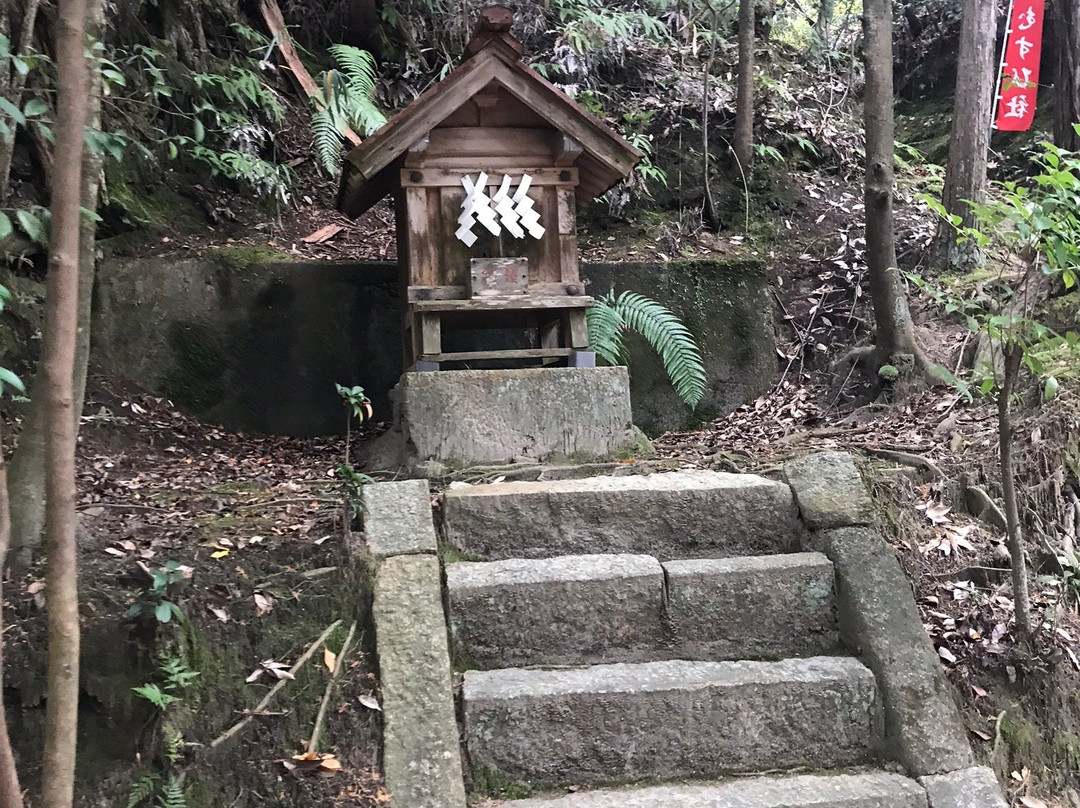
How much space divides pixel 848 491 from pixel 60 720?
2.96 metres

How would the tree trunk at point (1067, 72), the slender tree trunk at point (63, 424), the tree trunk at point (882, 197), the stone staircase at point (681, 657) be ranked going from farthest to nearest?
the tree trunk at point (1067, 72), the tree trunk at point (882, 197), the stone staircase at point (681, 657), the slender tree trunk at point (63, 424)

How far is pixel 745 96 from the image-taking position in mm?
7625

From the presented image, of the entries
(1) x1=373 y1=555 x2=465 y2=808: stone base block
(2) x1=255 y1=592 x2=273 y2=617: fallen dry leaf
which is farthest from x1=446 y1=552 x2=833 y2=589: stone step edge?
(2) x1=255 y1=592 x2=273 y2=617: fallen dry leaf

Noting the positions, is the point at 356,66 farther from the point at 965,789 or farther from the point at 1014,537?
the point at 965,789

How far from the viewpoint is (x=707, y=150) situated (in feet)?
25.3

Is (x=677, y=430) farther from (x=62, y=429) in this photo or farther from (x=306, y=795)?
(x=62, y=429)

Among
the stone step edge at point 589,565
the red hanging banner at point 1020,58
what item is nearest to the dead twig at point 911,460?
the stone step edge at point 589,565

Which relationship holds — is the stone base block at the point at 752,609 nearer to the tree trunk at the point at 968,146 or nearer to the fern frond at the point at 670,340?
the fern frond at the point at 670,340

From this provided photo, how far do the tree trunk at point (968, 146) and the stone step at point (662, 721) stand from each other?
4235mm

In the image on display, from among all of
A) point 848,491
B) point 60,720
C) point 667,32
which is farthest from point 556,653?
point 667,32

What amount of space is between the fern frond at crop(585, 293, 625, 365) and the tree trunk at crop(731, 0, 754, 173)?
8.63 feet

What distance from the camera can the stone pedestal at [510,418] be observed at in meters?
4.38

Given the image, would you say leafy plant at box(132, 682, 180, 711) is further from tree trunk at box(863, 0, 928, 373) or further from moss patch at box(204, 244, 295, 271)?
tree trunk at box(863, 0, 928, 373)

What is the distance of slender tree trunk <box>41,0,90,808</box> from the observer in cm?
189
